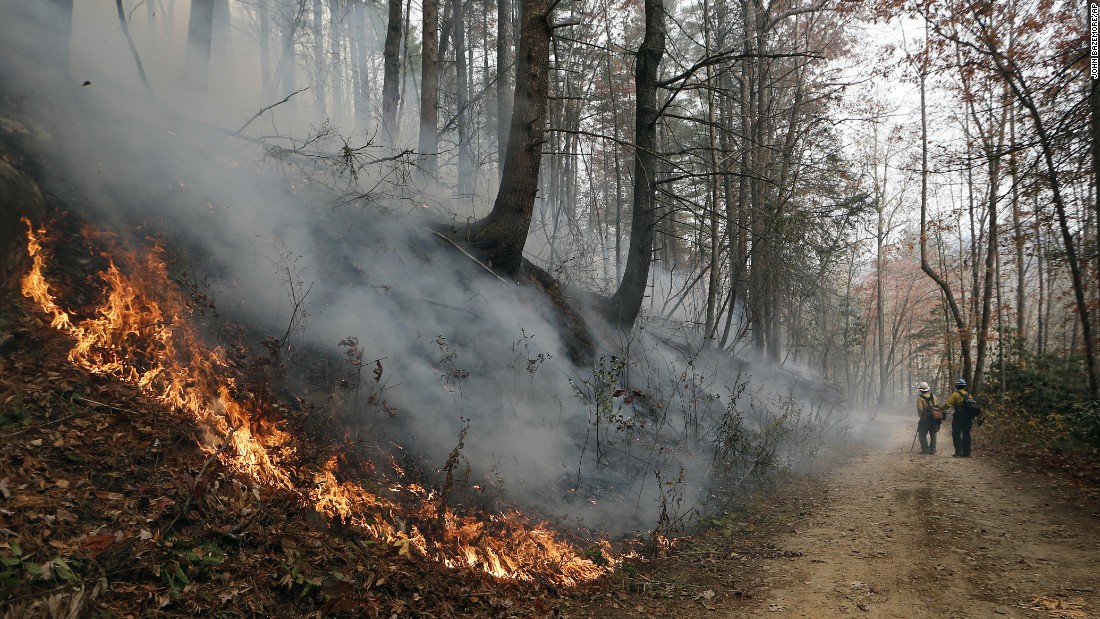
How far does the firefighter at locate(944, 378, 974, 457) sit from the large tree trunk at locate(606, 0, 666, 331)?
8.09 m

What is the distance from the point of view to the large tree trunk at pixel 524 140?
362 inches

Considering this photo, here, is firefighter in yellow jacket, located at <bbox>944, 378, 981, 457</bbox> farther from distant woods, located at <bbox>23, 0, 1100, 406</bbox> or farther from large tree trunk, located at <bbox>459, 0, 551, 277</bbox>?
large tree trunk, located at <bbox>459, 0, 551, 277</bbox>

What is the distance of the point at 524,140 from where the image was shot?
367 inches

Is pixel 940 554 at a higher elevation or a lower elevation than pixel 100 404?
lower

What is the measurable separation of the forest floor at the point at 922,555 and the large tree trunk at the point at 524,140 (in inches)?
226

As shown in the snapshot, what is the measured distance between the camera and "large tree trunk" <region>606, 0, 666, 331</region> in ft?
35.9

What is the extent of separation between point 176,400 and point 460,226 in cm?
611

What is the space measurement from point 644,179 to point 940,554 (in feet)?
25.5

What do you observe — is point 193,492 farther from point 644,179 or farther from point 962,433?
point 962,433

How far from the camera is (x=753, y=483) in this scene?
369 inches

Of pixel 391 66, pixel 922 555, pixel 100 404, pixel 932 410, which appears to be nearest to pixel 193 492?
pixel 100 404

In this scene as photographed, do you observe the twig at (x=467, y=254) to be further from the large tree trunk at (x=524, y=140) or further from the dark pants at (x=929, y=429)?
the dark pants at (x=929, y=429)

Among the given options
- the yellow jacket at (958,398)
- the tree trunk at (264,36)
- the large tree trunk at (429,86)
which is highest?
the tree trunk at (264,36)

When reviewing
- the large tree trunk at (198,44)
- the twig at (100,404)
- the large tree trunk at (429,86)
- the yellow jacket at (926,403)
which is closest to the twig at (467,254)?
the large tree trunk at (429,86)
